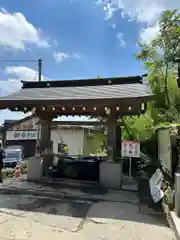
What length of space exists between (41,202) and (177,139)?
366 centimetres

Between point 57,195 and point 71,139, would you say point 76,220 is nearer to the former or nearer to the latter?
point 57,195

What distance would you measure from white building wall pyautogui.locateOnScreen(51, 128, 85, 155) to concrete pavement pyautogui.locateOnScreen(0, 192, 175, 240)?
36.5 feet

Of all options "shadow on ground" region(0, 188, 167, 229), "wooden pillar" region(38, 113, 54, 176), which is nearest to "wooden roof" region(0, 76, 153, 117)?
"wooden pillar" region(38, 113, 54, 176)

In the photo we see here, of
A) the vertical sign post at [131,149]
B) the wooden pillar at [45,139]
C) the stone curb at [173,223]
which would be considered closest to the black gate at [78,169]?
the wooden pillar at [45,139]

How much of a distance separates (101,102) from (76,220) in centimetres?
328

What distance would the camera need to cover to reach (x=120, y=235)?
436cm

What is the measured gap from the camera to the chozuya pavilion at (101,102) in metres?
7.06

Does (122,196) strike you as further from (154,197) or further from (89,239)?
(89,239)

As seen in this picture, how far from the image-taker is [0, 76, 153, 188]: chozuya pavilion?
7.06 metres

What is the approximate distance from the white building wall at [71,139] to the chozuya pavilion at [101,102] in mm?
8053

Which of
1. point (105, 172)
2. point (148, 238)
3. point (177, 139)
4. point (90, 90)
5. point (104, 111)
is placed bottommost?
point (148, 238)

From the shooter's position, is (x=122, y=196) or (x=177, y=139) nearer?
(x=177, y=139)

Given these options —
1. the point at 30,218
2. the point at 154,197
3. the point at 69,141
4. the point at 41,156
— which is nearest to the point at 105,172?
the point at 154,197

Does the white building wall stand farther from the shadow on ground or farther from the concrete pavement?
the concrete pavement
